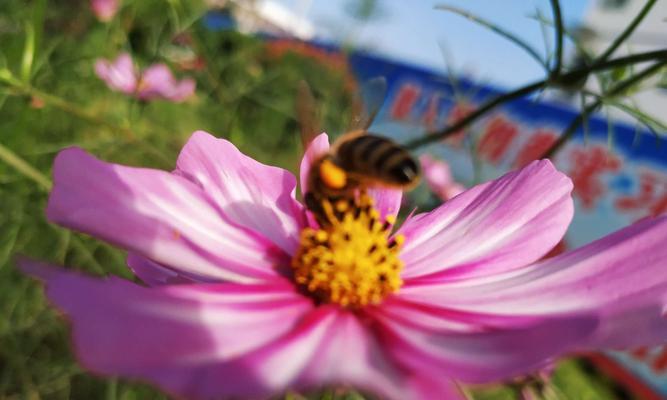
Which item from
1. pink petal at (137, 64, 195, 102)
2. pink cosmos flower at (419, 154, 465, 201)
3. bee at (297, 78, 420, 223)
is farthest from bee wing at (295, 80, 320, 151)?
pink cosmos flower at (419, 154, 465, 201)

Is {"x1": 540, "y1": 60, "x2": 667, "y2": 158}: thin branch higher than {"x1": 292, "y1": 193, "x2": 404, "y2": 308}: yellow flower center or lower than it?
higher

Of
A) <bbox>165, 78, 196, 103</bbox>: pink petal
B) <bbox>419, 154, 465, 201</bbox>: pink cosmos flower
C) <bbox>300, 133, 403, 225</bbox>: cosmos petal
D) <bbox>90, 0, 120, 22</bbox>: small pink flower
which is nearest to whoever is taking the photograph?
<bbox>300, 133, 403, 225</bbox>: cosmos petal

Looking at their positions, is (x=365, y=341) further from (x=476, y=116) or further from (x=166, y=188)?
(x=476, y=116)

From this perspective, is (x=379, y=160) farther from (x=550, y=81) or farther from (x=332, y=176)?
(x=550, y=81)

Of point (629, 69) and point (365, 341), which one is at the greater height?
point (629, 69)

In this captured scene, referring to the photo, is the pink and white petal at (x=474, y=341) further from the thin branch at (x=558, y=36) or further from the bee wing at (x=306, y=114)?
the thin branch at (x=558, y=36)

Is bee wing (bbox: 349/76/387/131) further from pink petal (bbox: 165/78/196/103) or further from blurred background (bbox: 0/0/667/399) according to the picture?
pink petal (bbox: 165/78/196/103)

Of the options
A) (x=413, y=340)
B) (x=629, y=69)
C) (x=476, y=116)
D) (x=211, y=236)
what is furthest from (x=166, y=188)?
(x=629, y=69)
